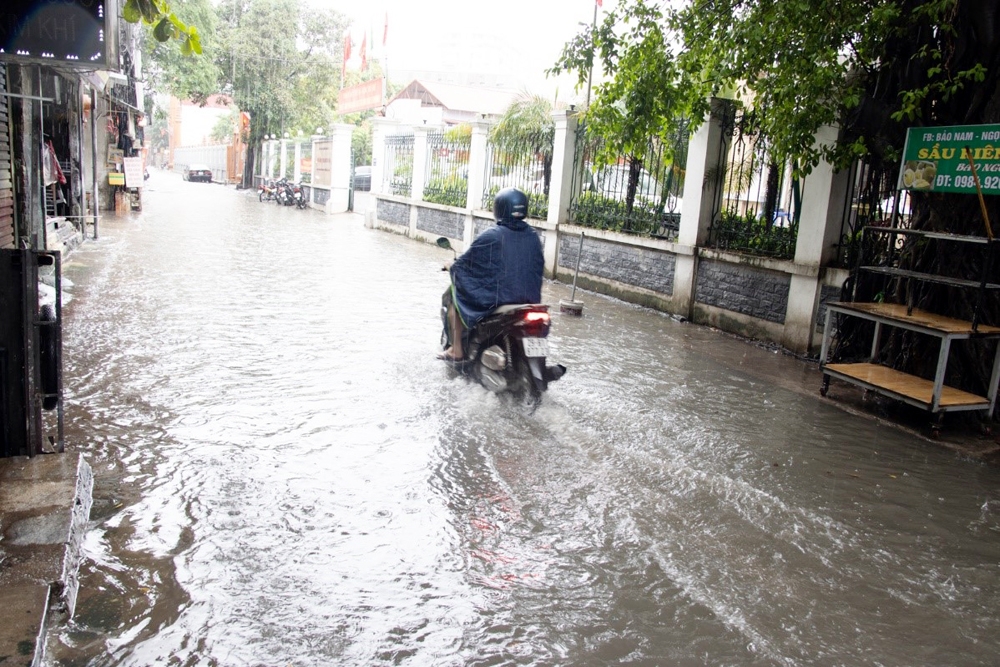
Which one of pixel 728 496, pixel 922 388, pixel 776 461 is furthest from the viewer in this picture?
pixel 922 388

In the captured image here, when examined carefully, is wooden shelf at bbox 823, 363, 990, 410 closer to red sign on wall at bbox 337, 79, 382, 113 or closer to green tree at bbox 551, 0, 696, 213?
green tree at bbox 551, 0, 696, 213

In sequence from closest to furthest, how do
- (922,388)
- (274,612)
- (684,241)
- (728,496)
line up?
(274,612), (728,496), (922,388), (684,241)

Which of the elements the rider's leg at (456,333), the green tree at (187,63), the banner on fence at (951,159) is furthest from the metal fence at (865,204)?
the green tree at (187,63)

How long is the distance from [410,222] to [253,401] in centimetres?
1505

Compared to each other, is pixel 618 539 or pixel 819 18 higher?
pixel 819 18

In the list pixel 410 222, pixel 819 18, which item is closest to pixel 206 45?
pixel 410 222

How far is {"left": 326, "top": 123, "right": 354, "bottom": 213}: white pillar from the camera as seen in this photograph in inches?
1105

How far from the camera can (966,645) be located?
11.0 ft

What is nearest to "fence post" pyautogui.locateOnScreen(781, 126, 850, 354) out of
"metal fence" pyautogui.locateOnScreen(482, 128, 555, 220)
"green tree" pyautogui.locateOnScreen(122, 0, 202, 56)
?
"metal fence" pyautogui.locateOnScreen(482, 128, 555, 220)

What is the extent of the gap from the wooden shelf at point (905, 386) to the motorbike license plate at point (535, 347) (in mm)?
2740

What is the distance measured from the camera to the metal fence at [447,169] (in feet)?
59.5

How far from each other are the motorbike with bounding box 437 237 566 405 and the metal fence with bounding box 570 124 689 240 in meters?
5.29

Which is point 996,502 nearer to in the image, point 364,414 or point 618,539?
point 618,539

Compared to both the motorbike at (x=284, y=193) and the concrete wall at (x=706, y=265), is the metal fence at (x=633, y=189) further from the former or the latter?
the motorbike at (x=284, y=193)
